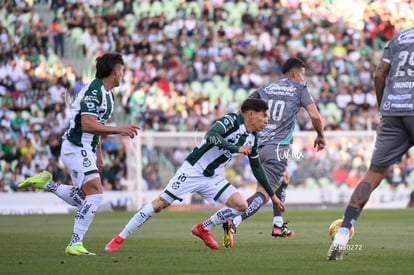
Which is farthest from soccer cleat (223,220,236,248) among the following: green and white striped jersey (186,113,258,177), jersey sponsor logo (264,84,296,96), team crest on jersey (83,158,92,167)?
jersey sponsor logo (264,84,296,96)

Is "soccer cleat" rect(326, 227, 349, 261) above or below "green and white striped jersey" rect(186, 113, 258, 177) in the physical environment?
below

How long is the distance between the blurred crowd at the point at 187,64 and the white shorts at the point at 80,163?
15961mm

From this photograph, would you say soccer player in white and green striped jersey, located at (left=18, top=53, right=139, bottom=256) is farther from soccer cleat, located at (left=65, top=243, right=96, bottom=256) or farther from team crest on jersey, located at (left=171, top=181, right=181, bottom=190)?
team crest on jersey, located at (left=171, top=181, right=181, bottom=190)

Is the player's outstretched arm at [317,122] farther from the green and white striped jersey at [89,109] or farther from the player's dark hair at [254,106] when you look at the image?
the green and white striped jersey at [89,109]

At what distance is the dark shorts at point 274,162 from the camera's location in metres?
14.4

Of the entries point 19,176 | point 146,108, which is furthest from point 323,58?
point 19,176

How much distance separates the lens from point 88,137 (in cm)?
1146

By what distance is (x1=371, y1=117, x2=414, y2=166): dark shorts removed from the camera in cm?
943

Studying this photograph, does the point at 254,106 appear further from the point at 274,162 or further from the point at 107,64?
the point at 274,162

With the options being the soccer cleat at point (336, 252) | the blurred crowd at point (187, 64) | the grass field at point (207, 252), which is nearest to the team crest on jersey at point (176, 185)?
the grass field at point (207, 252)

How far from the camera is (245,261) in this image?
32.4 feet

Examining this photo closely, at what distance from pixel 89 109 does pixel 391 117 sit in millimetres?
3509

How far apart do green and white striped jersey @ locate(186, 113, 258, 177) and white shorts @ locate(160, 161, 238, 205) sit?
8 centimetres

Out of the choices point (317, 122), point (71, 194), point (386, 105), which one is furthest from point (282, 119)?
point (386, 105)
